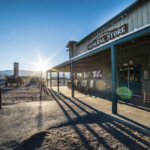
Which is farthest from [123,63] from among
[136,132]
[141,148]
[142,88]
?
[141,148]

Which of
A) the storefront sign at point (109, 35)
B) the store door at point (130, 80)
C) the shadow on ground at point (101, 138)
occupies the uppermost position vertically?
the storefront sign at point (109, 35)

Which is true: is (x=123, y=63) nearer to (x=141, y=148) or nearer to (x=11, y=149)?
(x=141, y=148)

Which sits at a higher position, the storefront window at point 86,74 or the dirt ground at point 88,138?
the storefront window at point 86,74

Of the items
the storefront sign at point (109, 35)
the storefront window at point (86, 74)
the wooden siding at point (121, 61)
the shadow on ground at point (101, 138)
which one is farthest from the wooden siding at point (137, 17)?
the storefront window at point (86, 74)

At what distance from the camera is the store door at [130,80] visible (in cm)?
737

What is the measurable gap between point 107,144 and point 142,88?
19.6 ft

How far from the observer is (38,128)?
3.09m

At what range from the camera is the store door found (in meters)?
7.37

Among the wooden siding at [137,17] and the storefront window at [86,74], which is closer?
the wooden siding at [137,17]

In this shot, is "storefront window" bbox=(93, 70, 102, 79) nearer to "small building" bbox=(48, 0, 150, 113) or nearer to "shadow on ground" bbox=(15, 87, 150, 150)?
"small building" bbox=(48, 0, 150, 113)

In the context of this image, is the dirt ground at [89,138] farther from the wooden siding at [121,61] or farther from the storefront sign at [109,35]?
the storefront sign at [109,35]

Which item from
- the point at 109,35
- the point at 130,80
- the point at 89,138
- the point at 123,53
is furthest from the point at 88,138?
the point at 109,35

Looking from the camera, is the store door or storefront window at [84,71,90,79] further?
storefront window at [84,71,90,79]

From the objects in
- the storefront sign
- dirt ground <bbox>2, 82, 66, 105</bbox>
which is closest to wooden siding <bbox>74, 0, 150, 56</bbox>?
the storefront sign
